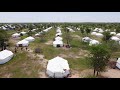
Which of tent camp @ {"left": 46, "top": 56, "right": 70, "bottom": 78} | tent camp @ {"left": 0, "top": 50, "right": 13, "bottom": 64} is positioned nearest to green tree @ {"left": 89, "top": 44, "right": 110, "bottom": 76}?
tent camp @ {"left": 46, "top": 56, "right": 70, "bottom": 78}

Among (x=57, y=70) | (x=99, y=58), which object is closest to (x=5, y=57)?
(x=57, y=70)

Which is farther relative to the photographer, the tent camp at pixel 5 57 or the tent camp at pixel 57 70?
the tent camp at pixel 5 57

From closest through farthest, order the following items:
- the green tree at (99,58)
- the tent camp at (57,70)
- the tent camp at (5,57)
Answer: the green tree at (99,58)
the tent camp at (57,70)
the tent camp at (5,57)

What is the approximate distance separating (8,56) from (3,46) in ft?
37.9

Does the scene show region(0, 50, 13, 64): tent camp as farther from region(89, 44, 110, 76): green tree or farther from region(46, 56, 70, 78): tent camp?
region(89, 44, 110, 76): green tree

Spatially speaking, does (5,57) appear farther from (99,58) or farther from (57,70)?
(99,58)

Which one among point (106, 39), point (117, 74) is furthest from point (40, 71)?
point (106, 39)

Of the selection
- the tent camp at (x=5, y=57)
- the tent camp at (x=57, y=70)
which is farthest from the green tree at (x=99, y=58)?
the tent camp at (x=5, y=57)

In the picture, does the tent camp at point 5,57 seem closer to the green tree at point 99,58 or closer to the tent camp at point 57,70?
the tent camp at point 57,70

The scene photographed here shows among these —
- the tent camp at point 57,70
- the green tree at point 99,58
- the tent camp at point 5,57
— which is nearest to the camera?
the green tree at point 99,58

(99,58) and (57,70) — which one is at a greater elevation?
(99,58)

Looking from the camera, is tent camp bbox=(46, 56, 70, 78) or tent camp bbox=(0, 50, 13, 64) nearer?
tent camp bbox=(46, 56, 70, 78)
